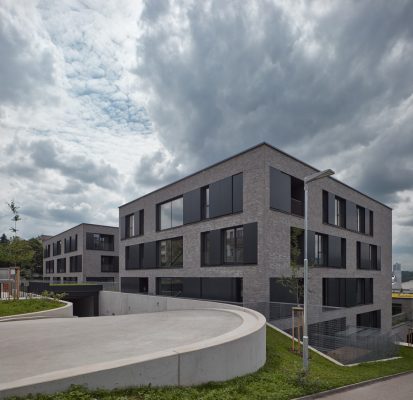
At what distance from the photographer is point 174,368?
736 centimetres

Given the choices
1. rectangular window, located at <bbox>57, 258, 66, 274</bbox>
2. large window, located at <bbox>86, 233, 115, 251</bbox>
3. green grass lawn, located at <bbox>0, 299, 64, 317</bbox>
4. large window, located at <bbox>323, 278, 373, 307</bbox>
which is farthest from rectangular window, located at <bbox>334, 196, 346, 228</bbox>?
rectangular window, located at <bbox>57, 258, 66, 274</bbox>

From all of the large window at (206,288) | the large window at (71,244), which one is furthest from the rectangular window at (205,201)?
the large window at (71,244)

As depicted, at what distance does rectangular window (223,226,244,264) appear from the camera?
21047mm

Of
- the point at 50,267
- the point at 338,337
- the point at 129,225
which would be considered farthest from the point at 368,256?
the point at 50,267

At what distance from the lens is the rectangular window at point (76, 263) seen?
1939 inches

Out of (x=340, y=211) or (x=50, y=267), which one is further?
(x=50, y=267)

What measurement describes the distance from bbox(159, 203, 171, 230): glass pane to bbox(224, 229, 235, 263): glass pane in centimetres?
734

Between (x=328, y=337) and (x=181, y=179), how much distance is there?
14.8m

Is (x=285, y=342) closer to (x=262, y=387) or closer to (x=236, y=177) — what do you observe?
(x=262, y=387)

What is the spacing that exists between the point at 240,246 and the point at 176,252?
7.53 m

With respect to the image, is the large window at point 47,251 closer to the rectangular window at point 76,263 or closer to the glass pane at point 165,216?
the rectangular window at point 76,263

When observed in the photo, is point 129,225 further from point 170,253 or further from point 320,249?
point 320,249

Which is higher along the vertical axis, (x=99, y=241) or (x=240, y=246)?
(x=240, y=246)

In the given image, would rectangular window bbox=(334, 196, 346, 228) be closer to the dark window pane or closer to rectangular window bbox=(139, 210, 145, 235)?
the dark window pane
